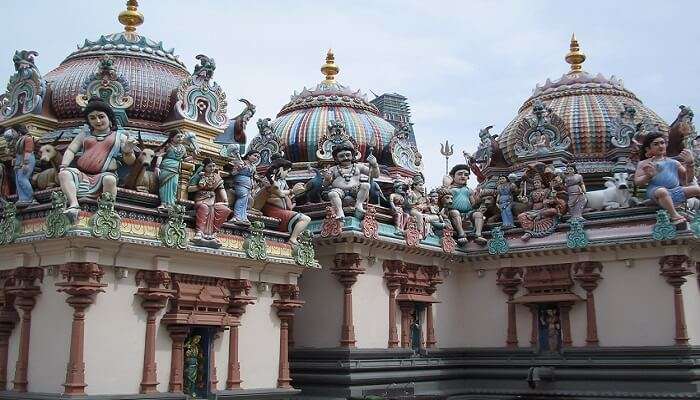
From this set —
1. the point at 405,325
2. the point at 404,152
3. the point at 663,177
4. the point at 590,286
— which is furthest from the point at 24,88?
the point at 663,177

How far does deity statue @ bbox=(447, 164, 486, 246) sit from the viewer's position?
26.5 metres

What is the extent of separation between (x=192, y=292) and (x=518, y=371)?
37.8ft

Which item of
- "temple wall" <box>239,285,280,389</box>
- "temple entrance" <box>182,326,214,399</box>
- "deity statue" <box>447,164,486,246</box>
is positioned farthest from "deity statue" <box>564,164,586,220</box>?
"temple entrance" <box>182,326,214,399</box>

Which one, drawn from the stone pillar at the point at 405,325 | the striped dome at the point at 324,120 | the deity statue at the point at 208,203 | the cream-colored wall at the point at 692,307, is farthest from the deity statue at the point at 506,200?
the deity statue at the point at 208,203

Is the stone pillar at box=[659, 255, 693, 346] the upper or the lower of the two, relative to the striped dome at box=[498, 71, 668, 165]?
lower

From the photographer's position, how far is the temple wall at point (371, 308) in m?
22.6

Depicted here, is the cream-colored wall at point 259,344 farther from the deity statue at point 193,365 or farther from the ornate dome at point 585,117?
the ornate dome at point 585,117

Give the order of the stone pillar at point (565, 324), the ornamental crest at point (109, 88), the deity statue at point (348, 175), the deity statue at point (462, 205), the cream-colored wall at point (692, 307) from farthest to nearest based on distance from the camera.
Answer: the deity statue at point (462, 205), the stone pillar at point (565, 324), the deity statue at point (348, 175), the cream-colored wall at point (692, 307), the ornamental crest at point (109, 88)

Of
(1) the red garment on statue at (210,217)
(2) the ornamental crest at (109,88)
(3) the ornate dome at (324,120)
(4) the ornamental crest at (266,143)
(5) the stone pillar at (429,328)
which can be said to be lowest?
(5) the stone pillar at (429,328)

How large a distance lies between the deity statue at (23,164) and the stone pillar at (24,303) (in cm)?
146

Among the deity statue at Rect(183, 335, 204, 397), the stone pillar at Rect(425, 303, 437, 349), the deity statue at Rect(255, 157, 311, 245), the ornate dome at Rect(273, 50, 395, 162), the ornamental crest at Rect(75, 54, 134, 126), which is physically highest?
the ornate dome at Rect(273, 50, 395, 162)

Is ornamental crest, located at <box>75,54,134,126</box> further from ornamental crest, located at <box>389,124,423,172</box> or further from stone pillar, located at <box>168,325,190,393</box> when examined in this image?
ornamental crest, located at <box>389,124,423,172</box>

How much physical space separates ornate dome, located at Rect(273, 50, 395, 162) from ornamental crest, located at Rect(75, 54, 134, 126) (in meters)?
9.33

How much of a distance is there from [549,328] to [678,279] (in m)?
4.09
